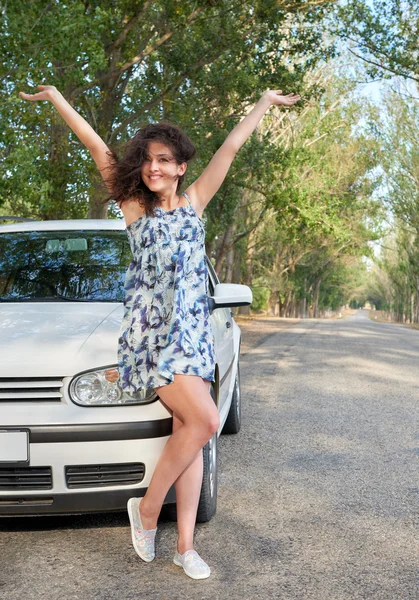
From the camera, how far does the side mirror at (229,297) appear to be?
3.99m

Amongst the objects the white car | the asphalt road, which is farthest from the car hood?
the asphalt road

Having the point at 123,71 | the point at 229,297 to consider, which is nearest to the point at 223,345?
the point at 229,297

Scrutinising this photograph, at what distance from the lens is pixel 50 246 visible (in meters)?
4.90

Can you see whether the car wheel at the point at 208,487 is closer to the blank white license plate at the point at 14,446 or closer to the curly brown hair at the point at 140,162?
the blank white license plate at the point at 14,446

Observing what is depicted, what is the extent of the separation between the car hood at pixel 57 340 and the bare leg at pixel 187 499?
526mm

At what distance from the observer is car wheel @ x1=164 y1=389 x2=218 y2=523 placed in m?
3.76

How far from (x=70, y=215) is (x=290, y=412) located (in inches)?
310

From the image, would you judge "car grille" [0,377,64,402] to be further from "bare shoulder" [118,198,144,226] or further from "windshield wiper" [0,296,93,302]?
"windshield wiper" [0,296,93,302]

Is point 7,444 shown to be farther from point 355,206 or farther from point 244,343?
point 355,206

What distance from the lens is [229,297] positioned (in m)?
4.04

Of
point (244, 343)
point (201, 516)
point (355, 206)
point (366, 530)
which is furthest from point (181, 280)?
point (355, 206)

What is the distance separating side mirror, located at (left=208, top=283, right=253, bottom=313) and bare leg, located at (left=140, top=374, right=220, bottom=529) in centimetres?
84

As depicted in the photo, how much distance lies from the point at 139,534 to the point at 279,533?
0.84 meters

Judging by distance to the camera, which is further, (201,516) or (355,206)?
(355,206)
